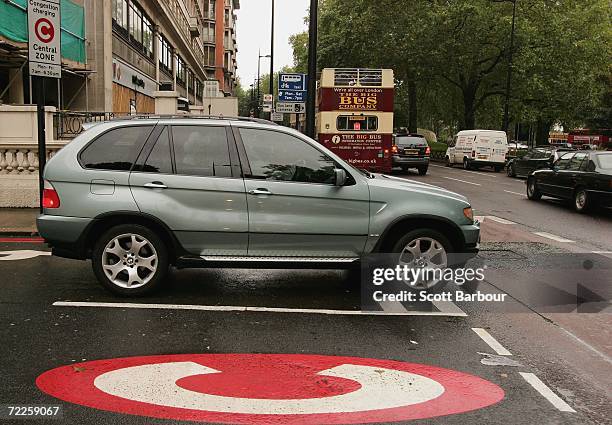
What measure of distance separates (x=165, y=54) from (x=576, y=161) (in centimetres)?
3089

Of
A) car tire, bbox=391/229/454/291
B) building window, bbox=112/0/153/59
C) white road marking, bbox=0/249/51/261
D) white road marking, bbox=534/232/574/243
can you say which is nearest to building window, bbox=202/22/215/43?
building window, bbox=112/0/153/59

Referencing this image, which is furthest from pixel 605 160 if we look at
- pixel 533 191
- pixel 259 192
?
pixel 259 192

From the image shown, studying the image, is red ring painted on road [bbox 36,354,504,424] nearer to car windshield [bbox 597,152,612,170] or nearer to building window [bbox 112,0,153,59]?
car windshield [bbox 597,152,612,170]

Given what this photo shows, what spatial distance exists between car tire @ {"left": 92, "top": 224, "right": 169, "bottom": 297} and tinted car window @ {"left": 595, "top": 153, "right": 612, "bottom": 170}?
39.1 ft

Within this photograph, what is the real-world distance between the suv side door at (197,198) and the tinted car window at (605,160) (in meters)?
11.3

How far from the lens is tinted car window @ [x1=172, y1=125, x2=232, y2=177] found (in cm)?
635

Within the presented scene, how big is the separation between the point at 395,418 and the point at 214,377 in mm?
1333

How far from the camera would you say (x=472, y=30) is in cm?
3944

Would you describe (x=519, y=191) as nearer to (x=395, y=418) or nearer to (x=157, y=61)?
(x=395, y=418)

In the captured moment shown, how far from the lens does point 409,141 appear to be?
2798 cm

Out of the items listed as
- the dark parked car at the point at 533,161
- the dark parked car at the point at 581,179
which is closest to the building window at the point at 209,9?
the dark parked car at the point at 533,161

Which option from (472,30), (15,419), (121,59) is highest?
(472,30)

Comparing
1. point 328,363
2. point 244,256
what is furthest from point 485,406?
point 244,256

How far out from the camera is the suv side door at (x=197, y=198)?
625 centimetres
